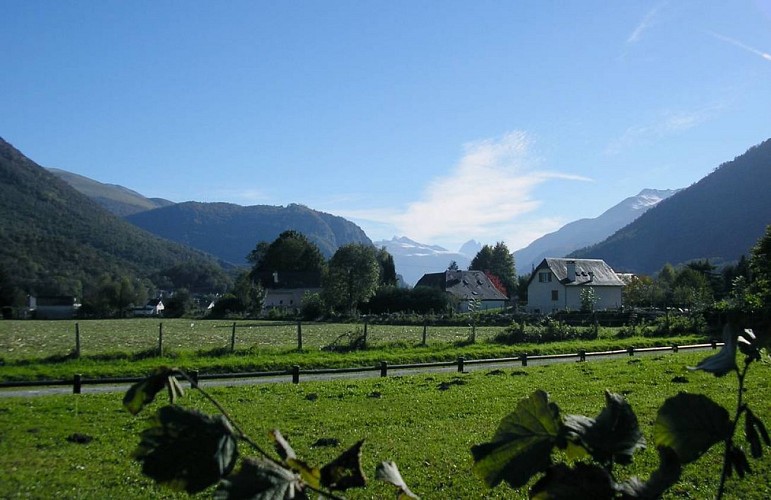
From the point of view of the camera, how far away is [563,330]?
1303 inches

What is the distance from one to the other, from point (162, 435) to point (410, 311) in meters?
63.9

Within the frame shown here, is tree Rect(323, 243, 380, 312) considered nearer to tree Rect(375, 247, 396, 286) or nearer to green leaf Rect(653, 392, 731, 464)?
tree Rect(375, 247, 396, 286)

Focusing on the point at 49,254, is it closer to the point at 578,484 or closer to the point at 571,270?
the point at 571,270

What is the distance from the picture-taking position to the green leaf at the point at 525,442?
41.8 inches

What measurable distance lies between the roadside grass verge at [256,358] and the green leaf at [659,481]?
719 inches

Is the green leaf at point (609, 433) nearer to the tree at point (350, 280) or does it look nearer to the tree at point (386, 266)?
the tree at point (350, 280)

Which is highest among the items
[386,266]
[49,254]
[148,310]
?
[49,254]

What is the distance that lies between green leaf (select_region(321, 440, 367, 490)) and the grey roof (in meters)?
72.5

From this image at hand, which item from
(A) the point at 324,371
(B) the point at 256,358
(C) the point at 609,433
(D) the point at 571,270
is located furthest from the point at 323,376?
(D) the point at 571,270

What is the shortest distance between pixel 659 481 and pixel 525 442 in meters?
0.24

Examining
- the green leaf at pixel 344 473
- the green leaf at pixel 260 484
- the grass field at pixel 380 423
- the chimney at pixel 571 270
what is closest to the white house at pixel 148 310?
the chimney at pixel 571 270

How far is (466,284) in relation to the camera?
8375cm

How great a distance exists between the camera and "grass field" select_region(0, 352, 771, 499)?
781cm

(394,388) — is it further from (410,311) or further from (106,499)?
(410,311)
